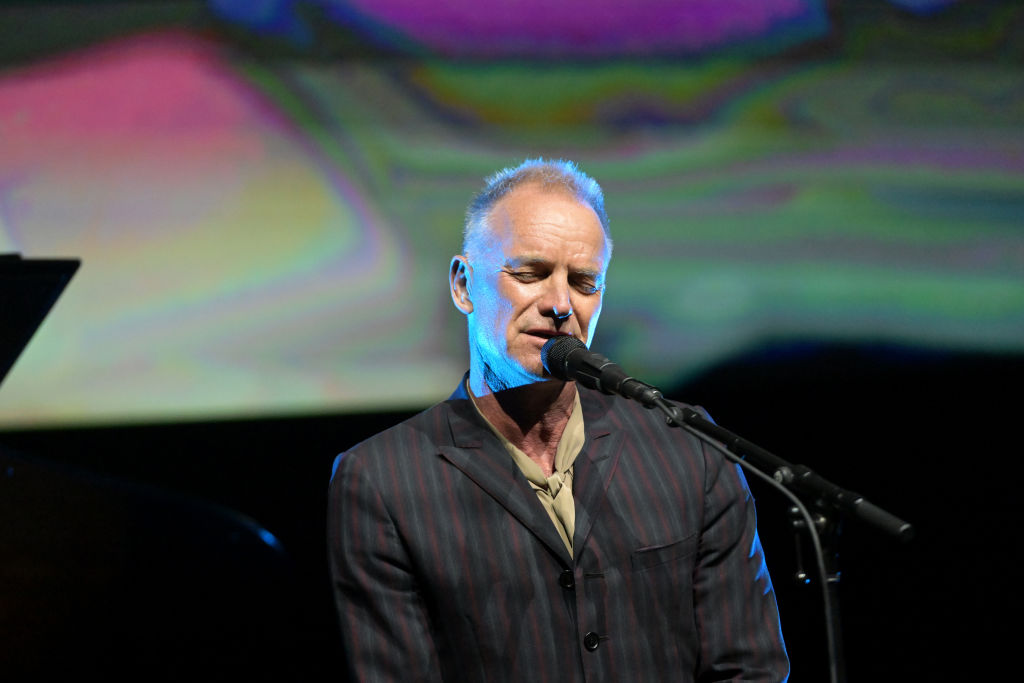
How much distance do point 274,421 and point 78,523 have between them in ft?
2.21

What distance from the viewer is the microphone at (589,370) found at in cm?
149

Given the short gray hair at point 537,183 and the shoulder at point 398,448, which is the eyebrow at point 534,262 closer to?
the short gray hair at point 537,183

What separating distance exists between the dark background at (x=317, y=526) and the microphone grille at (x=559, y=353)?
1.68m

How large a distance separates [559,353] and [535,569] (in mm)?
430

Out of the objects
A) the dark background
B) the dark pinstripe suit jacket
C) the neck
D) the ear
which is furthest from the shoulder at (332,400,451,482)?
the dark background

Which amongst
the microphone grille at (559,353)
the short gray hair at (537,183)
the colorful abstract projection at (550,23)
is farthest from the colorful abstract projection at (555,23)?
the microphone grille at (559,353)

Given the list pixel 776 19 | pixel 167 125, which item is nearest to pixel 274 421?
pixel 167 125

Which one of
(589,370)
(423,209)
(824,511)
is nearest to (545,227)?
(589,370)

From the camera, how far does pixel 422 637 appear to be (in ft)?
6.07

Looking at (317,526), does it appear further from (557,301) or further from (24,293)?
(557,301)

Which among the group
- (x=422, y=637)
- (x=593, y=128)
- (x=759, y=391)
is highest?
(x=593, y=128)

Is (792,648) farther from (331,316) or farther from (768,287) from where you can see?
(331,316)

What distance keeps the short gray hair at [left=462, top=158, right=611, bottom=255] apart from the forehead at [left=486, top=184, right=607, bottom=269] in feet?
0.06

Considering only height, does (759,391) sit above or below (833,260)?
below
